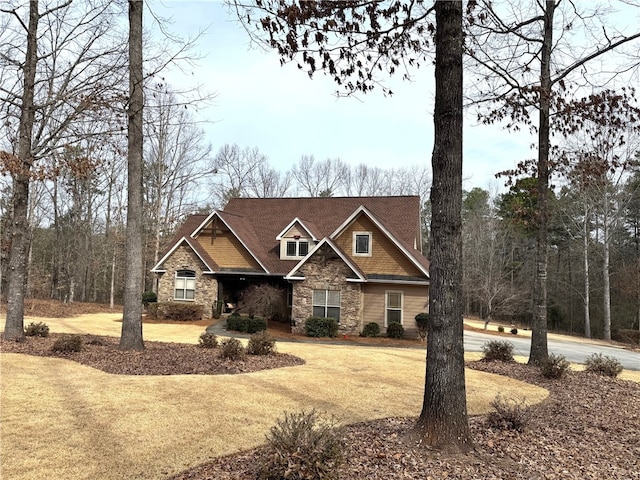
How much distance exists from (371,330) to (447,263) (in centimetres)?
1456

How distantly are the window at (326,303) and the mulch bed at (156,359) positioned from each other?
7.55 metres

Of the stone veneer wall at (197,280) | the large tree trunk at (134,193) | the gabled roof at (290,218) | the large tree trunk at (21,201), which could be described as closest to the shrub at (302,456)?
the large tree trunk at (134,193)

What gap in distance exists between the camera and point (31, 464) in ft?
15.0

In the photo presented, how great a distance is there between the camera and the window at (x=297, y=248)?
23016mm

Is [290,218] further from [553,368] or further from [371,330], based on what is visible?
[553,368]

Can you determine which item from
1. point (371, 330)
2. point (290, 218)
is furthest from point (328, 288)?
point (290, 218)

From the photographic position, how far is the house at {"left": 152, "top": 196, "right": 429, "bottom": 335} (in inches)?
770

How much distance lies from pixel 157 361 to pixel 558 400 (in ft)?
27.0

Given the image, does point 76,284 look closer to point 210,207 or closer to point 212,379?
point 210,207

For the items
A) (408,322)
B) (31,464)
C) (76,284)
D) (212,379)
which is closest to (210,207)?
(76,284)

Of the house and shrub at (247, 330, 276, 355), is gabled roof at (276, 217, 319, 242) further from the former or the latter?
shrub at (247, 330, 276, 355)

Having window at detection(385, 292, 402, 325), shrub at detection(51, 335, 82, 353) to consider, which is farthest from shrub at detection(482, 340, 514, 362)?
shrub at detection(51, 335, 82, 353)

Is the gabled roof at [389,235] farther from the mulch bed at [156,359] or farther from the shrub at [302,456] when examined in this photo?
the shrub at [302,456]

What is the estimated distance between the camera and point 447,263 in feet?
16.7
